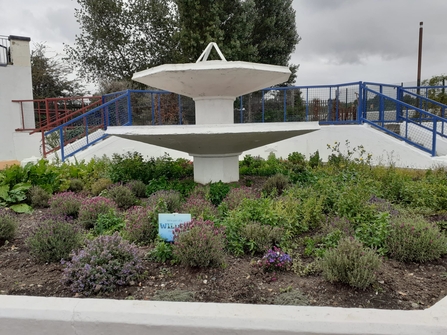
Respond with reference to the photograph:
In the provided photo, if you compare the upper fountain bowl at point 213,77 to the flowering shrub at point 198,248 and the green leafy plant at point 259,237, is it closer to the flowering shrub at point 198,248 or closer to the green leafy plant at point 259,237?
the green leafy plant at point 259,237

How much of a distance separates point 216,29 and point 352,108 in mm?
7147

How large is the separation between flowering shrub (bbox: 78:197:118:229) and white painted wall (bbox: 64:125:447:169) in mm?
6180

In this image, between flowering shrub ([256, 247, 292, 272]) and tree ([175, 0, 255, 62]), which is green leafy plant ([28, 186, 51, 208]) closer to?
flowering shrub ([256, 247, 292, 272])

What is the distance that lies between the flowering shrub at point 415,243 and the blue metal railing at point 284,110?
7799 millimetres

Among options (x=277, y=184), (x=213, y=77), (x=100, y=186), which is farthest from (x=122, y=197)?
(x=277, y=184)

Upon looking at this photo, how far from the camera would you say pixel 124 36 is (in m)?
20.9

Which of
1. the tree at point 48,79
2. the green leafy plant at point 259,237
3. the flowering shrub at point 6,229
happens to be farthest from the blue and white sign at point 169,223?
the tree at point 48,79

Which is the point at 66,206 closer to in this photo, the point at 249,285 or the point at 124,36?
the point at 249,285

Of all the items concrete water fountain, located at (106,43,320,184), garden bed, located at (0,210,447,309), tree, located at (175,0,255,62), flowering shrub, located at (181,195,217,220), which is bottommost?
garden bed, located at (0,210,447,309)

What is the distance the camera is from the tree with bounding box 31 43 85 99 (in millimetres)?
23531

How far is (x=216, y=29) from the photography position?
15617mm

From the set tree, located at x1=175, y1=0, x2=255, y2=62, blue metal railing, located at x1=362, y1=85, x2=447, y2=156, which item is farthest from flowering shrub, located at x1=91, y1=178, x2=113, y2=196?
tree, located at x1=175, y1=0, x2=255, y2=62

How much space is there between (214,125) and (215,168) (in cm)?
147

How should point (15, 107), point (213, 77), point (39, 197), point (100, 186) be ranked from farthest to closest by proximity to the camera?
point (15, 107)
point (100, 186)
point (39, 197)
point (213, 77)
